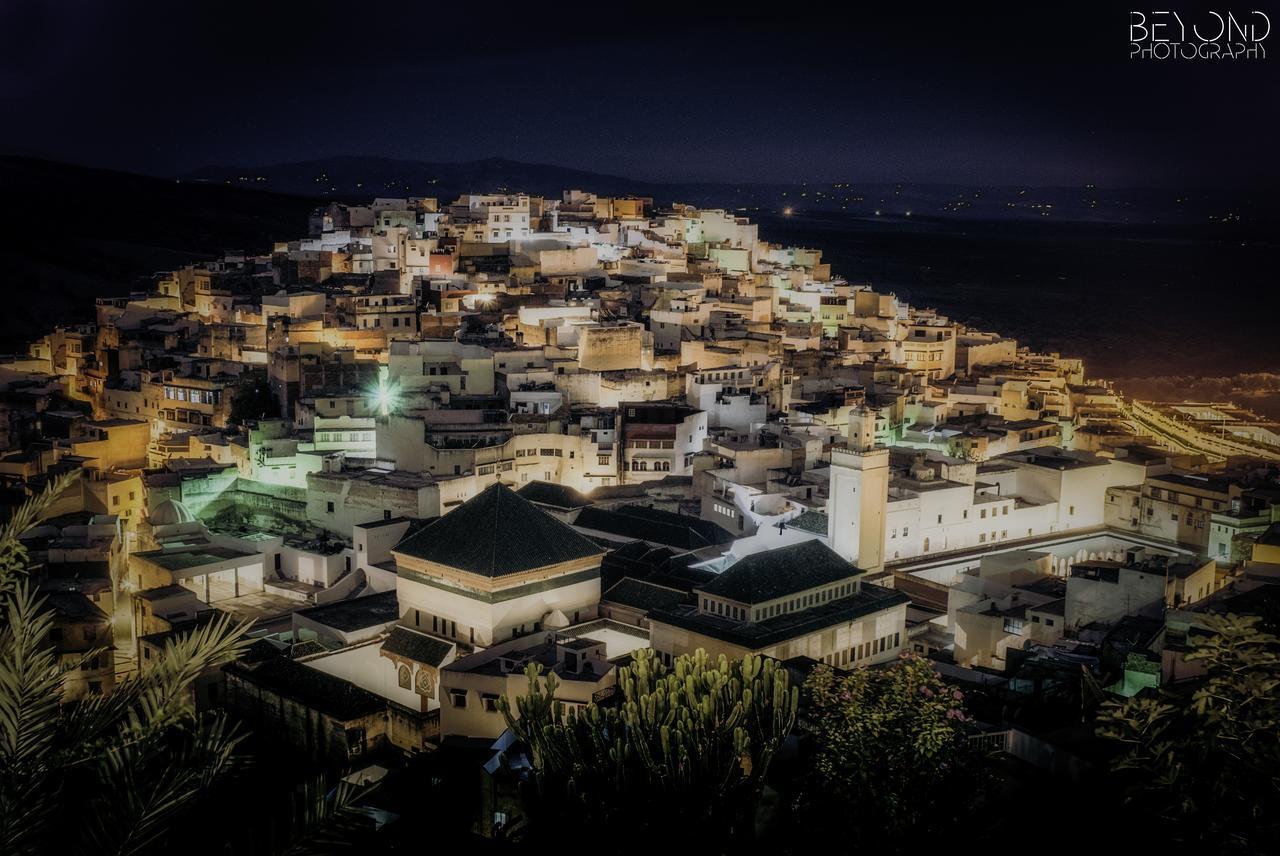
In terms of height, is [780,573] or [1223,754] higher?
[1223,754]

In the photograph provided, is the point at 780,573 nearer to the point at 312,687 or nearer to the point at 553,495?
the point at 312,687

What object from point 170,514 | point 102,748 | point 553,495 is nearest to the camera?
point 102,748

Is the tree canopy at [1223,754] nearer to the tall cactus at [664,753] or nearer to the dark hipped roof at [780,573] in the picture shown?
the tall cactus at [664,753]

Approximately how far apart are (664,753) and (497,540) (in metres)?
5.29

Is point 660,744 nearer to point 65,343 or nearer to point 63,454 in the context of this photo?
point 63,454

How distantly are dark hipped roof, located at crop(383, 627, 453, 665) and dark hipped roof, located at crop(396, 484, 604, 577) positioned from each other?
864 millimetres

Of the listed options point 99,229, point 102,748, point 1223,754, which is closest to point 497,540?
point 1223,754

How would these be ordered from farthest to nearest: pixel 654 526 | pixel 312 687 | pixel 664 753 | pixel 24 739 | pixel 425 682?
pixel 654 526 < pixel 425 682 < pixel 312 687 < pixel 664 753 < pixel 24 739

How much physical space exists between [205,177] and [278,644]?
459 feet

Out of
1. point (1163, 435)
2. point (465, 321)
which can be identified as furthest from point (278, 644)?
point (1163, 435)

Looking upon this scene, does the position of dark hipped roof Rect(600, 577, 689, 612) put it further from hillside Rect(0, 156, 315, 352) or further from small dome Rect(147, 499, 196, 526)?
hillside Rect(0, 156, 315, 352)

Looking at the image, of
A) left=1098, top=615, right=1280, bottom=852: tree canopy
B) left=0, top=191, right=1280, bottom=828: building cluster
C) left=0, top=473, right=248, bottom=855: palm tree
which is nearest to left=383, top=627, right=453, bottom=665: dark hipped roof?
left=0, top=191, right=1280, bottom=828: building cluster

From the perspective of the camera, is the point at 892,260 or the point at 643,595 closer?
the point at 643,595

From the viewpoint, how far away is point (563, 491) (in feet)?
66.5
